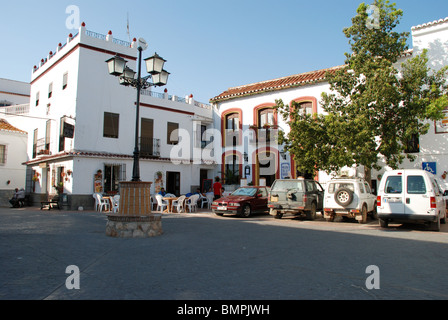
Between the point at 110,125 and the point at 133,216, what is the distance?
41.2 feet

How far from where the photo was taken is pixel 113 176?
19625mm

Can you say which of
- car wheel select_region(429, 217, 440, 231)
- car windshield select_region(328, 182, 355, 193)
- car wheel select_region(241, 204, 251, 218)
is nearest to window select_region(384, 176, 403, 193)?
car wheel select_region(429, 217, 440, 231)

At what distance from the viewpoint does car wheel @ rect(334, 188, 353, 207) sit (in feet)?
40.2

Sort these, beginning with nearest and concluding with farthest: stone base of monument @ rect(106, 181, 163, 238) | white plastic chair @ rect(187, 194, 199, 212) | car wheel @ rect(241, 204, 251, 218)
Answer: stone base of monument @ rect(106, 181, 163, 238) → car wheel @ rect(241, 204, 251, 218) → white plastic chair @ rect(187, 194, 199, 212)

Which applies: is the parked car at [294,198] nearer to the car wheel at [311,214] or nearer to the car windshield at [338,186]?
the car wheel at [311,214]

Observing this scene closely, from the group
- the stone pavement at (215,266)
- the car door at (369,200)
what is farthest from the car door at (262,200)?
the stone pavement at (215,266)

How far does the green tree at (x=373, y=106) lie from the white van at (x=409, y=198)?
2828 mm

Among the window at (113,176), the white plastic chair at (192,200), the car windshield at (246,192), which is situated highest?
the window at (113,176)

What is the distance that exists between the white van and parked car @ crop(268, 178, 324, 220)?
10.6 feet

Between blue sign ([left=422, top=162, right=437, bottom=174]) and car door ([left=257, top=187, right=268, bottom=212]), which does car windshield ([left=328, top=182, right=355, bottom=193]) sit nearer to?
car door ([left=257, top=187, right=268, bottom=212])

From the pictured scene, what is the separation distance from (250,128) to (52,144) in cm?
1273

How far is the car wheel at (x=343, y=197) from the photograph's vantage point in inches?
482

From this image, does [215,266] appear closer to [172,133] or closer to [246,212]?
[246,212]
